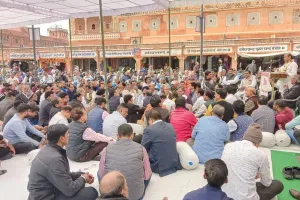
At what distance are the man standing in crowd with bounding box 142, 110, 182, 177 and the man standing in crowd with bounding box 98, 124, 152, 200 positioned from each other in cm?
71

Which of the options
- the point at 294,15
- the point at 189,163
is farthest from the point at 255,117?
the point at 294,15

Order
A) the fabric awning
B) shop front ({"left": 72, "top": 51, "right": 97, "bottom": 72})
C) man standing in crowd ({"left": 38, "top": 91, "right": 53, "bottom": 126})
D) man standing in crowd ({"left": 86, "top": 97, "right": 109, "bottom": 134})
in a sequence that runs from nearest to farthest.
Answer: man standing in crowd ({"left": 86, "top": 97, "right": 109, "bottom": 134})
man standing in crowd ({"left": 38, "top": 91, "right": 53, "bottom": 126})
the fabric awning
shop front ({"left": 72, "top": 51, "right": 97, "bottom": 72})

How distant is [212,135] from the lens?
450 centimetres

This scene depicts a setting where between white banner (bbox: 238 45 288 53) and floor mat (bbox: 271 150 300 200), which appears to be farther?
white banner (bbox: 238 45 288 53)

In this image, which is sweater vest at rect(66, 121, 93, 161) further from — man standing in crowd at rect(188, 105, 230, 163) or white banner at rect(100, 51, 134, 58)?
white banner at rect(100, 51, 134, 58)

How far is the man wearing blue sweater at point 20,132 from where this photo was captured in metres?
5.11

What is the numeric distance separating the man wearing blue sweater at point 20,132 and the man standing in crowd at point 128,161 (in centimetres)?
243

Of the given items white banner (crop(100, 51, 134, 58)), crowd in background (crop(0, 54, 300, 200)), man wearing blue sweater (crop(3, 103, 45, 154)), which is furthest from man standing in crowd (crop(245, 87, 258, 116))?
white banner (crop(100, 51, 134, 58))

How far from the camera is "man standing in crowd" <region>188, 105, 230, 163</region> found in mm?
4496

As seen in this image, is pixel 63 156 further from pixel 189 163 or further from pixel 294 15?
pixel 294 15

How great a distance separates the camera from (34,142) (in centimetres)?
530

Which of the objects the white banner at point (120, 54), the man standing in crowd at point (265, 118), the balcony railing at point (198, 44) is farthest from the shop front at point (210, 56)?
the man standing in crowd at point (265, 118)

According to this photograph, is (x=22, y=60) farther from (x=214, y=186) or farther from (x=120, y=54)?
(x=214, y=186)

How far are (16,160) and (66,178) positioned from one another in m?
2.63
